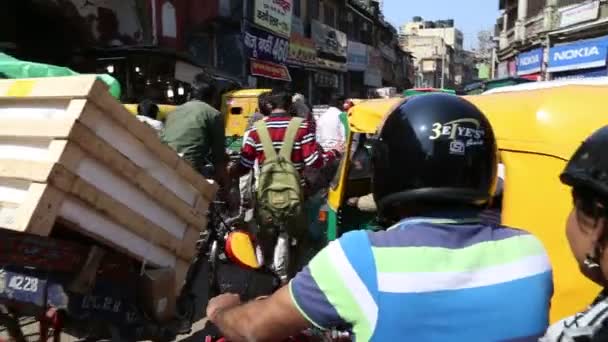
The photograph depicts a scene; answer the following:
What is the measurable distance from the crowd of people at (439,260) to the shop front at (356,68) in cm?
3459

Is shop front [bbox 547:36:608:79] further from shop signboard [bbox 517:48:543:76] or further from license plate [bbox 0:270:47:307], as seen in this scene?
license plate [bbox 0:270:47:307]

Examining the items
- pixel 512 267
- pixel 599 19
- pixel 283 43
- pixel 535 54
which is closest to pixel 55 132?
pixel 512 267

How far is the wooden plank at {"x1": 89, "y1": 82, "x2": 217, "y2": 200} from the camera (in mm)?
2504

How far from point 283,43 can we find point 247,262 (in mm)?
22467

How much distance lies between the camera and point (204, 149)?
512cm

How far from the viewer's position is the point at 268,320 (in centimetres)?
137

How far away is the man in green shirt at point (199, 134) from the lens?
5.04 metres

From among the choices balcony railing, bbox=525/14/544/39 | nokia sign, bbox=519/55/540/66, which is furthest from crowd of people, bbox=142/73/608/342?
balcony railing, bbox=525/14/544/39

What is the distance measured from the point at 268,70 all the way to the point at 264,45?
0.93 m

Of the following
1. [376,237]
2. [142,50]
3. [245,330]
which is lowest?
[245,330]

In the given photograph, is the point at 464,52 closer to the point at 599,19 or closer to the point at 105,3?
the point at 599,19

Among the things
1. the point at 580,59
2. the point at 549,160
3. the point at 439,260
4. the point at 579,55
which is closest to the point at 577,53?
the point at 579,55

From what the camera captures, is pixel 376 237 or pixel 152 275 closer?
pixel 376 237

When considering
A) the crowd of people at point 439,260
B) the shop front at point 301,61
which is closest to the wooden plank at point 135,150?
the crowd of people at point 439,260
